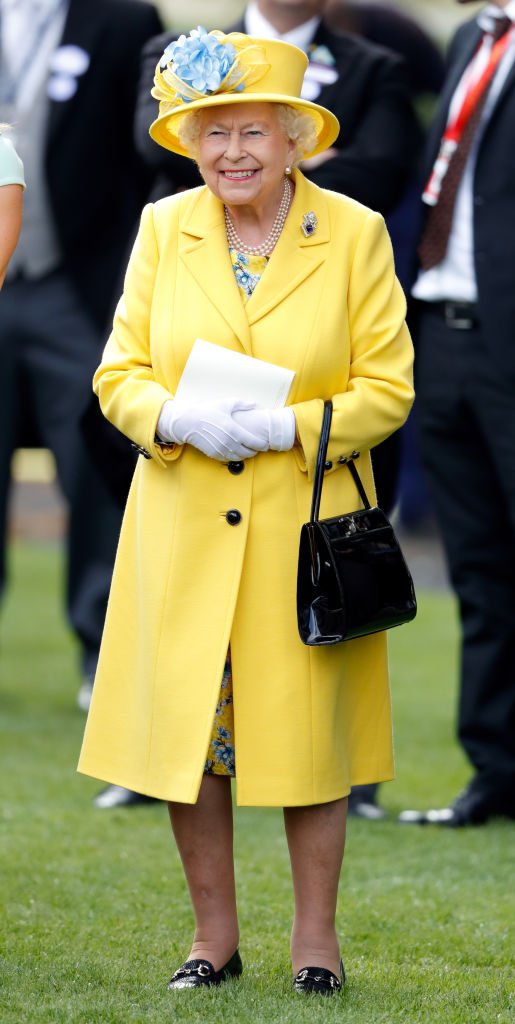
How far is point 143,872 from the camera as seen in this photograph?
4.78 m

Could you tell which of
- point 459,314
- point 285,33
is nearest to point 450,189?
point 459,314

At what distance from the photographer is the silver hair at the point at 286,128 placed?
12.1ft

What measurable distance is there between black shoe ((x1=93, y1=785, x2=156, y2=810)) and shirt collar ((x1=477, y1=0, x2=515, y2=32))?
2.44 meters

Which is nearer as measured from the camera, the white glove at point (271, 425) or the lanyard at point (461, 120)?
the white glove at point (271, 425)

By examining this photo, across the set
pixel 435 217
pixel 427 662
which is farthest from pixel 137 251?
pixel 427 662

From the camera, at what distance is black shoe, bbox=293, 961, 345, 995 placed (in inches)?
146

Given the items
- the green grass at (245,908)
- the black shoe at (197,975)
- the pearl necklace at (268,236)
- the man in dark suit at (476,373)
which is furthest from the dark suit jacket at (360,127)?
the black shoe at (197,975)

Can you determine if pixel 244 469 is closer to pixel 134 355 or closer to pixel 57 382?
pixel 134 355

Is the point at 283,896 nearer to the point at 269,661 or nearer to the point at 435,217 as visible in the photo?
the point at 269,661

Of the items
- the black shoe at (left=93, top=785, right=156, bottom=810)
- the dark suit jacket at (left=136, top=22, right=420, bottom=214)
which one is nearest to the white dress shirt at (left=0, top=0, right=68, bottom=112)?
the dark suit jacket at (left=136, top=22, right=420, bottom=214)

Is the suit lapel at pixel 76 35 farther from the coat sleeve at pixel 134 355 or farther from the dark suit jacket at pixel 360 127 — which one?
the coat sleeve at pixel 134 355

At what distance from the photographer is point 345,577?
3572 millimetres

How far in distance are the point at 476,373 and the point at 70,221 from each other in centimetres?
187

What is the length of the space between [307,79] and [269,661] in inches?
79.5
